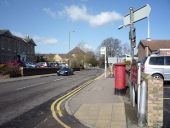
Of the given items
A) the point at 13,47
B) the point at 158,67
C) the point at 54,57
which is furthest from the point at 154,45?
the point at 54,57

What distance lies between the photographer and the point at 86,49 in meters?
125

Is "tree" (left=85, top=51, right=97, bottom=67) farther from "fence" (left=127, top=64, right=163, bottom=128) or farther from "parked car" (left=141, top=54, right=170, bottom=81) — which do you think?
"fence" (left=127, top=64, right=163, bottom=128)

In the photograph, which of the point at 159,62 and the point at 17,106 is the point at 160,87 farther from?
the point at 159,62

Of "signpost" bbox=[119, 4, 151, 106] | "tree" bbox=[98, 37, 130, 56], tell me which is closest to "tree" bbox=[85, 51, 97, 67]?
"tree" bbox=[98, 37, 130, 56]

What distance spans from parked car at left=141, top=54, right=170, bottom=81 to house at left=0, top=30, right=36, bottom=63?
56474mm

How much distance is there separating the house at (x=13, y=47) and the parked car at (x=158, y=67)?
5647cm

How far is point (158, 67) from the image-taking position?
22328 millimetres

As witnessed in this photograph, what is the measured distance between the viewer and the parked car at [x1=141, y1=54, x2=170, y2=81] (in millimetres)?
22250

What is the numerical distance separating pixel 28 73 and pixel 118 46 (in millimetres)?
72241

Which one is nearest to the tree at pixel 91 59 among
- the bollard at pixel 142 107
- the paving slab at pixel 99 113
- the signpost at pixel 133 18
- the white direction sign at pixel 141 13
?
the paving slab at pixel 99 113

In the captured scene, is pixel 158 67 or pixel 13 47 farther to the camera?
pixel 13 47

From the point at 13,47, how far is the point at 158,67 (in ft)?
219

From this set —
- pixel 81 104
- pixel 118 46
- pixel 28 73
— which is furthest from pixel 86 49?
pixel 81 104

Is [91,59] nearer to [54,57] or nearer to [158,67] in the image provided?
[54,57]
